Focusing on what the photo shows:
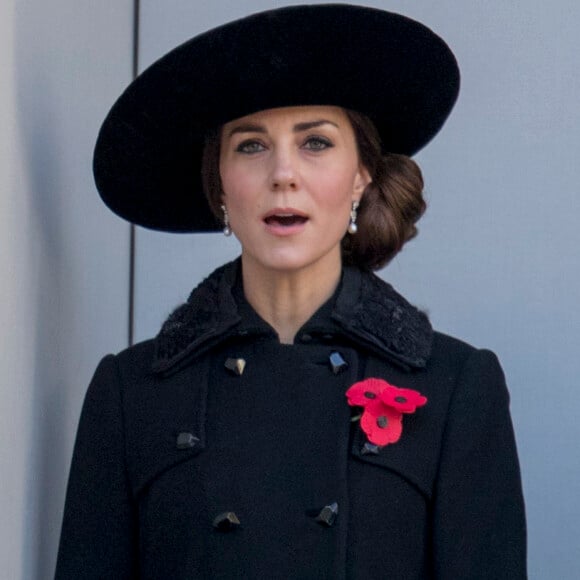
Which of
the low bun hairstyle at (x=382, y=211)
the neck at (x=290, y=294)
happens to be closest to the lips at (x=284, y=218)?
the neck at (x=290, y=294)

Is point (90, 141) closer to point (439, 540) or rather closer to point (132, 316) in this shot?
point (132, 316)

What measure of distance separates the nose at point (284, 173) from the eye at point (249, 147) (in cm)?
7

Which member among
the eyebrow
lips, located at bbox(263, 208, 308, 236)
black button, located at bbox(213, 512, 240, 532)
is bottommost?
black button, located at bbox(213, 512, 240, 532)

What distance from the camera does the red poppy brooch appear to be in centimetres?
251

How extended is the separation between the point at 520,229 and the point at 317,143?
2.96 ft

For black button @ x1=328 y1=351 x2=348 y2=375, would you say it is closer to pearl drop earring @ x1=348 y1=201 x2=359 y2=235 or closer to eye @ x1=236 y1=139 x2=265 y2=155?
pearl drop earring @ x1=348 y1=201 x2=359 y2=235

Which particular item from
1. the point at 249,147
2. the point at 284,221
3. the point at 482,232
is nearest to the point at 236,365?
the point at 284,221

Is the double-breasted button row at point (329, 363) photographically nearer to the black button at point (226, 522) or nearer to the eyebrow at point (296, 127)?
the black button at point (226, 522)

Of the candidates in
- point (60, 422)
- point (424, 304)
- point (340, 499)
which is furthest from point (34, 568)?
point (424, 304)

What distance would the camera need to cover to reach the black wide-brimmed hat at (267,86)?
2.53m

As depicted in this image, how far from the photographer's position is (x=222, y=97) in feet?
8.65

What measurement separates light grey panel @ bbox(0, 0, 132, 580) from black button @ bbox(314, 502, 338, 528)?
0.49m

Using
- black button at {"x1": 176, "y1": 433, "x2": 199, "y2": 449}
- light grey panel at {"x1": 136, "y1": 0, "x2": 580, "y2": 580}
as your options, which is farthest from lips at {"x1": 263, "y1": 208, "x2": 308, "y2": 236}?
light grey panel at {"x1": 136, "y1": 0, "x2": 580, "y2": 580}

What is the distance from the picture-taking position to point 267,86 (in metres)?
2.58
